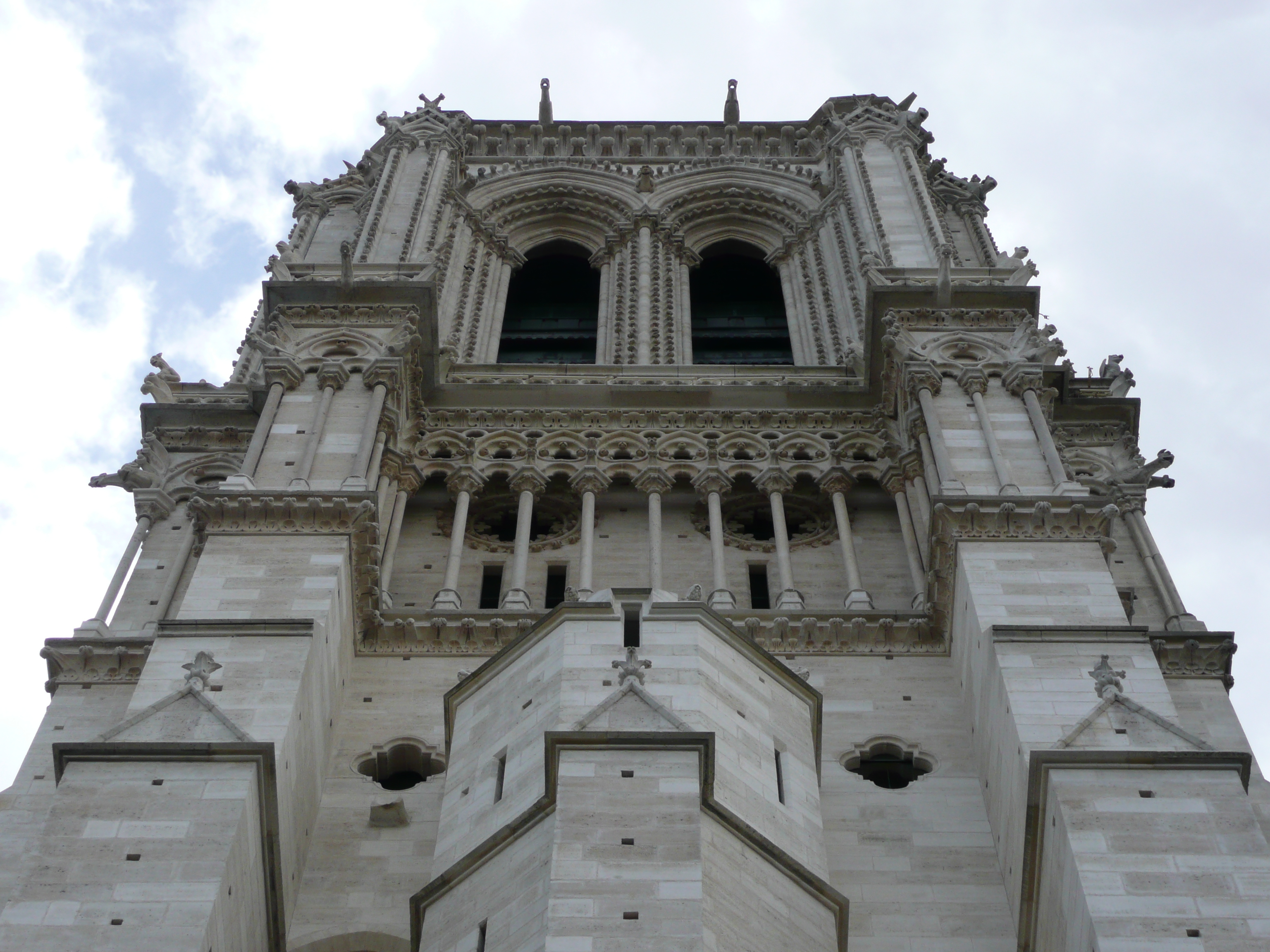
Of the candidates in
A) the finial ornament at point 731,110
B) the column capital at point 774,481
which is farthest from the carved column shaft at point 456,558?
the finial ornament at point 731,110

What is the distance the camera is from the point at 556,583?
83.1ft

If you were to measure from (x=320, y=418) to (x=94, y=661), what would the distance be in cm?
448

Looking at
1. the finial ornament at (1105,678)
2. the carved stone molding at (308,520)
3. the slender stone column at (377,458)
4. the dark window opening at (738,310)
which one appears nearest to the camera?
the finial ornament at (1105,678)

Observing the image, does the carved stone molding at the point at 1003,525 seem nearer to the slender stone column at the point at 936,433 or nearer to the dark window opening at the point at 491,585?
the slender stone column at the point at 936,433

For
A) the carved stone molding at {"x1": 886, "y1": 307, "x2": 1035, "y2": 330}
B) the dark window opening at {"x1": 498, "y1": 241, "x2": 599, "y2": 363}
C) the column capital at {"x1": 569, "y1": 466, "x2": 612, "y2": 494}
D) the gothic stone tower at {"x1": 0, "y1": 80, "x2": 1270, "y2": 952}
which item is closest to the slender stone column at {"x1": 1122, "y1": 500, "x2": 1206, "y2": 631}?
the gothic stone tower at {"x1": 0, "y1": 80, "x2": 1270, "y2": 952}

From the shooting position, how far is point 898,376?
27.4m

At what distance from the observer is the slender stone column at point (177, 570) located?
23969mm

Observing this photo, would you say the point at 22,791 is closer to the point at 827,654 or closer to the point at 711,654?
the point at 711,654

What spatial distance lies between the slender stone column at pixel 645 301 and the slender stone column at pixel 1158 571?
327 inches

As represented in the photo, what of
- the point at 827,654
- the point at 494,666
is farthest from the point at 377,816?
the point at 827,654

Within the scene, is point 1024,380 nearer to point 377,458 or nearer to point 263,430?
point 377,458

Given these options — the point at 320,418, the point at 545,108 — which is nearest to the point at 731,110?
the point at 545,108

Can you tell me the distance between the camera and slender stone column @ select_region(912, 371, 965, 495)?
2372 cm

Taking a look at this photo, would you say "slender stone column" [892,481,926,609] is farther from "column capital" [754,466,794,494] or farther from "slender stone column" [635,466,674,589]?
"slender stone column" [635,466,674,589]
